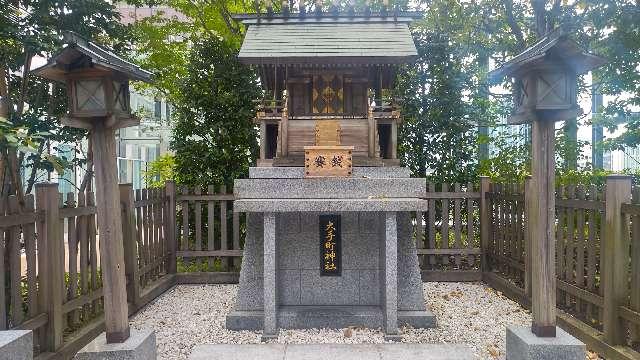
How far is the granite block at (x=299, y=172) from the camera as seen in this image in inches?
272

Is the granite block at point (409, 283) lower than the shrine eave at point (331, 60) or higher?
lower

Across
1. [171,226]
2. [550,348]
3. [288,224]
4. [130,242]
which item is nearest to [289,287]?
[288,224]

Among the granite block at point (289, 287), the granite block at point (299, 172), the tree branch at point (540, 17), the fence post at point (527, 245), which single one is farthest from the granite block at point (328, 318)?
the tree branch at point (540, 17)

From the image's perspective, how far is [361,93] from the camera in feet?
27.2

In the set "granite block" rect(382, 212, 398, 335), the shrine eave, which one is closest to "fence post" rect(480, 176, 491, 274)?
the shrine eave

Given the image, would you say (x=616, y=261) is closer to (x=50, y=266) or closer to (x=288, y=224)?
(x=288, y=224)

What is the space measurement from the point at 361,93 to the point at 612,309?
5094mm

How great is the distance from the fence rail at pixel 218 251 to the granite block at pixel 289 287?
2502 millimetres

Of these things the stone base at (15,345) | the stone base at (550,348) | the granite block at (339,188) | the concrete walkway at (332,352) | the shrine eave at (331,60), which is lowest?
the concrete walkway at (332,352)

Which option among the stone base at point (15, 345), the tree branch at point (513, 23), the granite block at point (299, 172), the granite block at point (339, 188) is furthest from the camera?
the tree branch at point (513, 23)

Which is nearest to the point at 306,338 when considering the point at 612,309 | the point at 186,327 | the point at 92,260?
the point at 186,327

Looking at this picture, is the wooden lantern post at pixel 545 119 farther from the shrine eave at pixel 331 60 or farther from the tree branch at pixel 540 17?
the tree branch at pixel 540 17

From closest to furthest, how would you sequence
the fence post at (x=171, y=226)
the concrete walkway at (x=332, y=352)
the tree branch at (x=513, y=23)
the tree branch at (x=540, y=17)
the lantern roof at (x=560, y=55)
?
the lantern roof at (x=560, y=55), the concrete walkway at (x=332, y=352), the fence post at (x=171, y=226), the tree branch at (x=540, y=17), the tree branch at (x=513, y=23)

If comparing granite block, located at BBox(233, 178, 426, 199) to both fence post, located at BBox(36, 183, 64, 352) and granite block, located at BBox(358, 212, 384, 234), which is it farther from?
fence post, located at BBox(36, 183, 64, 352)
